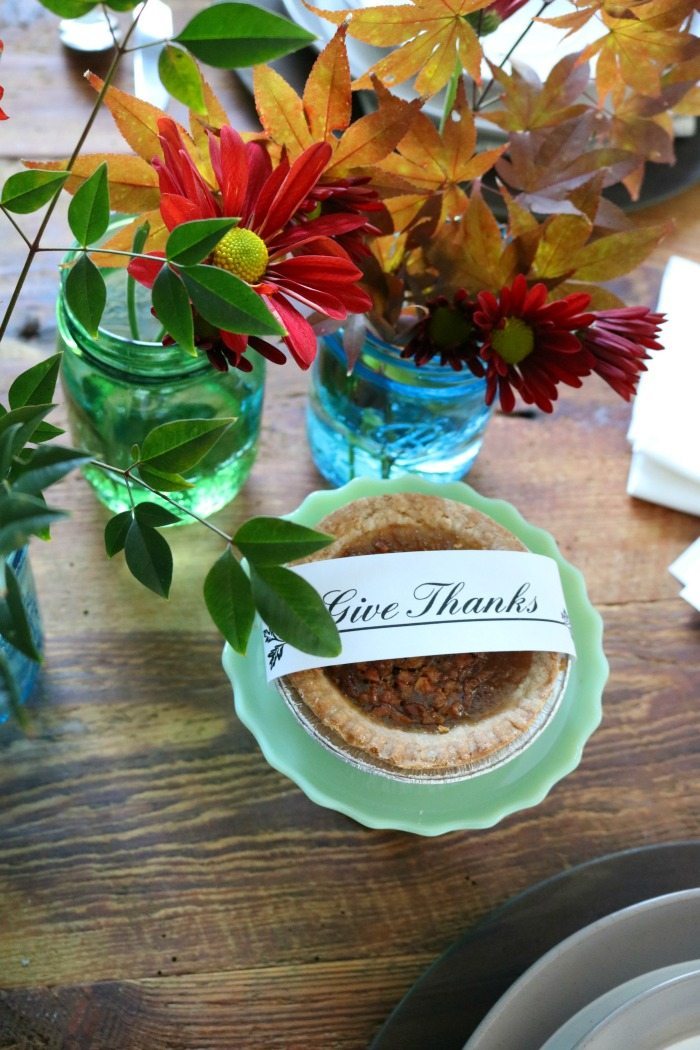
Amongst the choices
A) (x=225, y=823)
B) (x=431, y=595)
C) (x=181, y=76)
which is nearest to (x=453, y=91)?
(x=181, y=76)

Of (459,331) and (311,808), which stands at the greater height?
(459,331)

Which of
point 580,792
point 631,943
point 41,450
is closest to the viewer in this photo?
point 41,450

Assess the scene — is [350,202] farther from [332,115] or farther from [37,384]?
[37,384]

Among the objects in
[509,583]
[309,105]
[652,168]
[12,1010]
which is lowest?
[12,1010]

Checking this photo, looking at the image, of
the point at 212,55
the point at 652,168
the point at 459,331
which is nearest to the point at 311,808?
the point at 459,331

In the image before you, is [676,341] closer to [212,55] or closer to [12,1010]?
[212,55]

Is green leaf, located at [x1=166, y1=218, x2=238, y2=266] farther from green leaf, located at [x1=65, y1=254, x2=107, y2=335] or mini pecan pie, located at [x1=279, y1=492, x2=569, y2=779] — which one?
mini pecan pie, located at [x1=279, y1=492, x2=569, y2=779]
